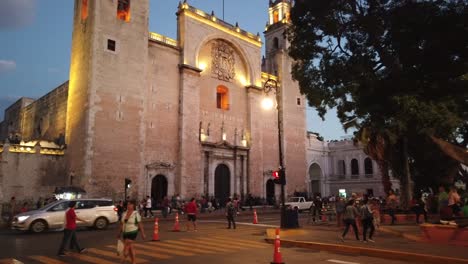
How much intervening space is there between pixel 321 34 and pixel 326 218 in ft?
34.1

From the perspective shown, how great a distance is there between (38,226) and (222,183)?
20.5 metres

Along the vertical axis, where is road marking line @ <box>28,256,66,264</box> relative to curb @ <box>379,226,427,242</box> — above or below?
below

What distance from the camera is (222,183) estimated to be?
34750mm

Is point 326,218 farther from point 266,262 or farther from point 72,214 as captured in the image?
point 72,214

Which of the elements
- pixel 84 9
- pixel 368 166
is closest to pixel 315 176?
pixel 368 166

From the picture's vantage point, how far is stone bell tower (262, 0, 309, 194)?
40.4m

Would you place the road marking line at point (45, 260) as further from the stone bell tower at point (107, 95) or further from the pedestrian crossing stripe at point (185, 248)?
the stone bell tower at point (107, 95)

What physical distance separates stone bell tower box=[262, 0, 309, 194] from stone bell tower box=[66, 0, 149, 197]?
1729cm

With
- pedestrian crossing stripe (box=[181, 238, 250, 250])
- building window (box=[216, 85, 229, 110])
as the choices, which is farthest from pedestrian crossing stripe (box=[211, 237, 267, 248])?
building window (box=[216, 85, 229, 110])

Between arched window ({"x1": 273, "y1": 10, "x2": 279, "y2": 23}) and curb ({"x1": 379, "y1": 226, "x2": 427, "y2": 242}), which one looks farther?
arched window ({"x1": 273, "y1": 10, "x2": 279, "y2": 23})

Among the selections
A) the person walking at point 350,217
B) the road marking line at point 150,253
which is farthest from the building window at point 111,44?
the person walking at point 350,217

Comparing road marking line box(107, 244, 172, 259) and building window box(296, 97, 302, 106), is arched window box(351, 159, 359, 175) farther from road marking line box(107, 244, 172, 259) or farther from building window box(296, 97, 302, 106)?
road marking line box(107, 244, 172, 259)

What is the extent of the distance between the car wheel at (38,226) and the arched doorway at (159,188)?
1383 centimetres

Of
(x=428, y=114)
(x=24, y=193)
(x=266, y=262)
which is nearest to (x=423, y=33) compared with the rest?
(x=428, y=114)
